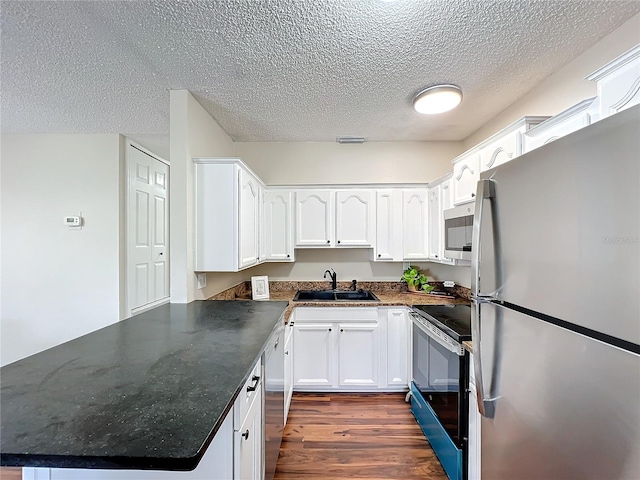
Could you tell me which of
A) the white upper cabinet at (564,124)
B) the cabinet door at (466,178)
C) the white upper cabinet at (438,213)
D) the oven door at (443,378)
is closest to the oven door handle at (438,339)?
the oven door at (443,378)

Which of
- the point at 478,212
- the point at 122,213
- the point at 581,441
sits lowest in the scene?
the point at 581,441

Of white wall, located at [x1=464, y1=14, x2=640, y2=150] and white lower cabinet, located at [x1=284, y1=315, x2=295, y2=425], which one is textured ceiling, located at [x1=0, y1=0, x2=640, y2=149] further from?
white lower cabinet, located at [x1=284, y1=315, x2=295, y2=425]

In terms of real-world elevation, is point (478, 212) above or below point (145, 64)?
below

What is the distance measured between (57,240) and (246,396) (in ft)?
10.2

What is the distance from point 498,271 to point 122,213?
135 inches

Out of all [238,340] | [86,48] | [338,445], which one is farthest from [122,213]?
[338,445]

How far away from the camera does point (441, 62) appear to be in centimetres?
170

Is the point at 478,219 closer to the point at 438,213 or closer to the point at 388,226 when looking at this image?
the point at 438,213

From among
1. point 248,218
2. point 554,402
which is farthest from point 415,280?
point 554,402

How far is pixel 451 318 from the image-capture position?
194 centimetres

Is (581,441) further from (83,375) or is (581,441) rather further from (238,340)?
(83,375)

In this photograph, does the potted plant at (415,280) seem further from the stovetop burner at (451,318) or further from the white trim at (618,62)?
the white trim at (618,62)

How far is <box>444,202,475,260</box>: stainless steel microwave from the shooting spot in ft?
6.17

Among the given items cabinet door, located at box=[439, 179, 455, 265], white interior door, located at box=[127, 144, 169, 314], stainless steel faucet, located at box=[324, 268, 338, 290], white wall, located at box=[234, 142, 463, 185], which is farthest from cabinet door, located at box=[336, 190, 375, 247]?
white interior door, located at box=[127, 144, 169, 314]
